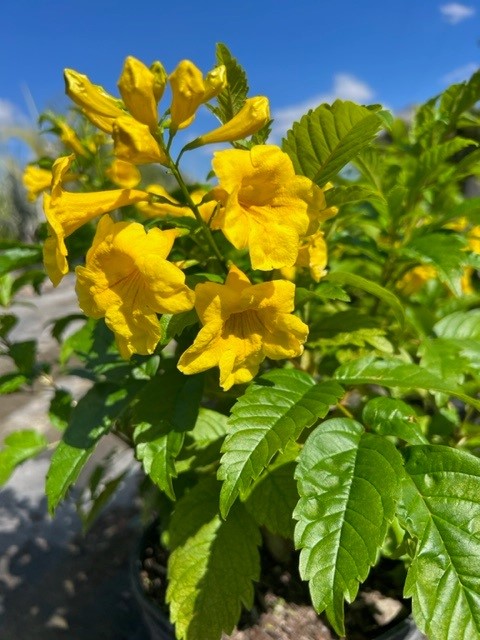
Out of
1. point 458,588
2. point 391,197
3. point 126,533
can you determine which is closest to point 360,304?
point 391,197

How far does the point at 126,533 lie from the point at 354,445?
1.77 meters

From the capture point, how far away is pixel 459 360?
1.18 meters

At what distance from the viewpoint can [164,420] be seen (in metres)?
1.07

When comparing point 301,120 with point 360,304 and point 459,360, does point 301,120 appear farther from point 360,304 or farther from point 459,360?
point 360,304

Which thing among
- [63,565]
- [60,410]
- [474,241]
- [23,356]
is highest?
[474,241]

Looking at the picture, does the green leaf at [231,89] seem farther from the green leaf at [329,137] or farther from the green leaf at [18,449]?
the green leaf at [18,449]

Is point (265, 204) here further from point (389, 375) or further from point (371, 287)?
point (389, 375)

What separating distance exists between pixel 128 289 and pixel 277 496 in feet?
1.74

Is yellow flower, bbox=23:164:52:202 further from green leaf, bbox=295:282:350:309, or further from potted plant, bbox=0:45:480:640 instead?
green leaf, bbox=295:282:350:309

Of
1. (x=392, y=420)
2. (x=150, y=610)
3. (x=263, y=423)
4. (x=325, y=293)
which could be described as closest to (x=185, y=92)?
(x=325, y=293)

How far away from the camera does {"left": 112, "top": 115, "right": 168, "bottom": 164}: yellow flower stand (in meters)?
0.77

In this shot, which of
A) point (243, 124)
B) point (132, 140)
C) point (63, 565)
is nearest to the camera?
point (132, 140)

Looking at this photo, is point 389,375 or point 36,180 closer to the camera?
point 389,375

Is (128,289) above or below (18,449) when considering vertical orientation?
above
